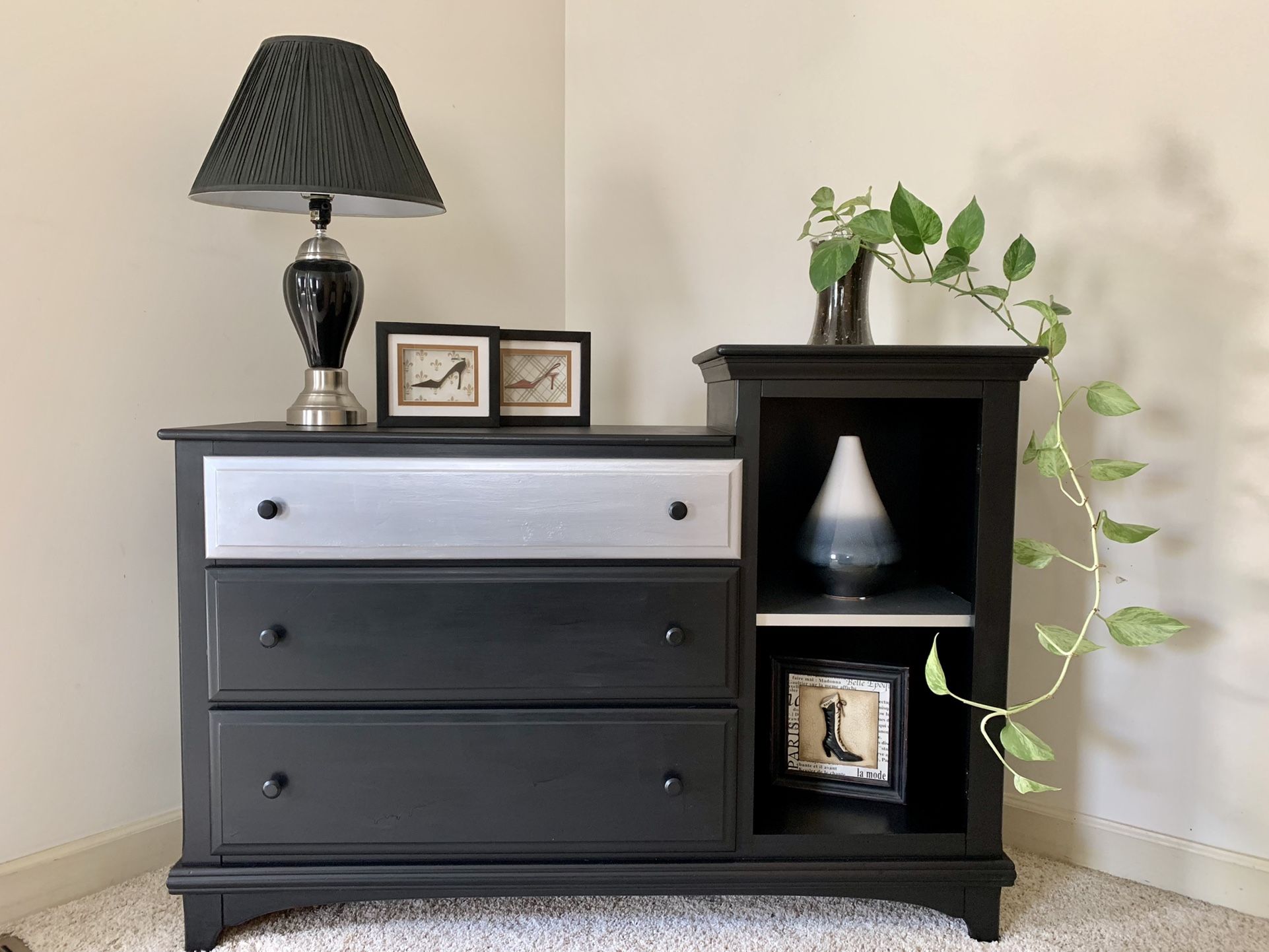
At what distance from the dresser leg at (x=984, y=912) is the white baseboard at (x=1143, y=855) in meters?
0.32

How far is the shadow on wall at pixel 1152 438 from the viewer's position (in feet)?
4.55

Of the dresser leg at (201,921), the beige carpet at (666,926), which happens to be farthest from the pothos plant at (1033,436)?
the dresser leg at (201,921)

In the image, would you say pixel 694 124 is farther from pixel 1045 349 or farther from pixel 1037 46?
pixel 1045 349

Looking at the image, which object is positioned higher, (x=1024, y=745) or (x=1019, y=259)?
(x=1019, y=259)

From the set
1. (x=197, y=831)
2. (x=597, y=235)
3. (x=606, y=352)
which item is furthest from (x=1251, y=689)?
(x=197, y=831)

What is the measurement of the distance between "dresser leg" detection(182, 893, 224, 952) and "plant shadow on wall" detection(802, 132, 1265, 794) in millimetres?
1116

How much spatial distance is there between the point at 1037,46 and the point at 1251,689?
3.73 ft

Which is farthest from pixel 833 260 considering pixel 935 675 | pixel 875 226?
pixel 935 675

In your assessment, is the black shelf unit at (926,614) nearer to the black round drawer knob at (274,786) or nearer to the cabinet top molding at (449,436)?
the cabinet top molding at (449,436)

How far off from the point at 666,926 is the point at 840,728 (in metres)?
0.42

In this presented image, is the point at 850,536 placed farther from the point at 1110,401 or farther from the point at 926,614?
the point at 1110,401

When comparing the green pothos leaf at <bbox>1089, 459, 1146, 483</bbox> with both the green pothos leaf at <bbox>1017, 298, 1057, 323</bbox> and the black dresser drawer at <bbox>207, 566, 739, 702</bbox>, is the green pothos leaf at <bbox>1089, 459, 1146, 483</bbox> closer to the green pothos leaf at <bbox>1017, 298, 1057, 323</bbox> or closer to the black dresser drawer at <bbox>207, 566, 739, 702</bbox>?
the green pothos leaf at <bbox>1017, 298, 1057, 323</bbox>

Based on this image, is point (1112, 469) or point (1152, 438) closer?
point (1112, 469)

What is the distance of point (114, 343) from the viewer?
56.0 inches
